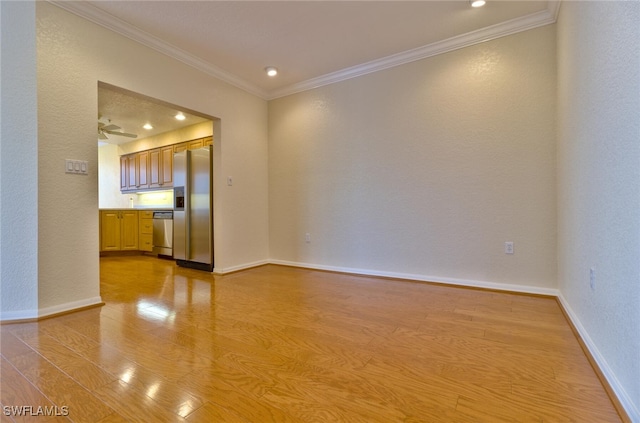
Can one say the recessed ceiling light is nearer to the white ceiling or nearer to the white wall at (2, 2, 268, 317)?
the white ceiling

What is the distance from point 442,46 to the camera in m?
3.00

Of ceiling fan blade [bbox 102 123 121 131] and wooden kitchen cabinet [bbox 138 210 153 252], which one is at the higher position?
ceiling fan blade [bbox 102 123 121 131]

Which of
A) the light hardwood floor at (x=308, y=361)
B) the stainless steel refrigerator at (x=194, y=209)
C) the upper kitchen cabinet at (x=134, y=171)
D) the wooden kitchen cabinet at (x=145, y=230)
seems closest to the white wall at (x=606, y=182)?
the light hardwood floor at (x=308, y=361)

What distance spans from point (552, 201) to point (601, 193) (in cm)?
135

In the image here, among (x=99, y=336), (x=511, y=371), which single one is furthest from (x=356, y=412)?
(x=99, y=336)

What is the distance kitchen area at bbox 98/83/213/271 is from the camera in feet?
12.8

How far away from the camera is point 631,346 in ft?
3.55

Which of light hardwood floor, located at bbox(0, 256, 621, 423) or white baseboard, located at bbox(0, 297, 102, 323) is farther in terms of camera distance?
white baseboard, located at bbox(0, 297, 102, 323)

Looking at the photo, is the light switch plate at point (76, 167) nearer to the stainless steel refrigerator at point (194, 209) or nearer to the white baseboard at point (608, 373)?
the stainless steel refrigerator at point (194, 209)

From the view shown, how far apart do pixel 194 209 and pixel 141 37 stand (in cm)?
208

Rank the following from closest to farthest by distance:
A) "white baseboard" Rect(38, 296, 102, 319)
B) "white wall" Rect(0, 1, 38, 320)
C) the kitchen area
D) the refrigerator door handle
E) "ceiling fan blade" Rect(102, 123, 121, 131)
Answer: "white wall" Rect(0, 1, 38, 320) → "white baseboard" Rect(38, 296, 102, 319) → the kitchen area → the refrigerator door handle → "ceiling fan blade" Rect(102, 123, 121, 131)

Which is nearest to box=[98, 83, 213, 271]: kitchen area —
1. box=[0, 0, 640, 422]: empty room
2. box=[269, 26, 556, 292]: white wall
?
box=[0, 0, 640, 422]: empty room

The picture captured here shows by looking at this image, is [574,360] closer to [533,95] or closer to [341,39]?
[533,95]
